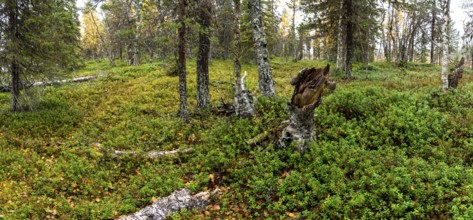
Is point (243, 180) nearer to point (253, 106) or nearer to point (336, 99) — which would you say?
point (253, 106)

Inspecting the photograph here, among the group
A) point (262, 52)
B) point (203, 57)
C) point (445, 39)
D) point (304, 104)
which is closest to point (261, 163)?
point (304, 104)

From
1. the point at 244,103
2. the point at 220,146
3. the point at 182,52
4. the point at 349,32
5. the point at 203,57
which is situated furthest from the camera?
the point at 349,32

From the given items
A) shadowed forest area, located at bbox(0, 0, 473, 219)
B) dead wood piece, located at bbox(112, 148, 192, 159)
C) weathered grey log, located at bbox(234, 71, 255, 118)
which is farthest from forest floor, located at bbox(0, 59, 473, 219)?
weathered grey log, located at bbox(234, 71, 255, 118)

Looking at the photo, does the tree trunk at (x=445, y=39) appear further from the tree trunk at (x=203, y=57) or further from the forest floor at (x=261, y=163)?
the tree trunk at (x=203, y=57)

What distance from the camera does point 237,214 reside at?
6.24m

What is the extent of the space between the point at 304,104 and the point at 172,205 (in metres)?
4.11

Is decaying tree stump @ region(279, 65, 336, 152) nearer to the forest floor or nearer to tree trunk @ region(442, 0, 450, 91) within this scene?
the forest floor

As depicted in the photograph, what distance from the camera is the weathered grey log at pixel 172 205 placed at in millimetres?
6248

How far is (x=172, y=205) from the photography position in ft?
21.5

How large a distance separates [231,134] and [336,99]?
3.84 meters

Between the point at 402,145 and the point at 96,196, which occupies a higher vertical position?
the point at 402,145

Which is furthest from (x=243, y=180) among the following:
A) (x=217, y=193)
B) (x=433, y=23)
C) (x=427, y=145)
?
(x=433, y=23)

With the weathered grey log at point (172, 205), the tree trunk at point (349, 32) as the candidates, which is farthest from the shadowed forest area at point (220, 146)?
the tree trunk at point (349, 32)

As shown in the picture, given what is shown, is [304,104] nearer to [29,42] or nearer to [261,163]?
[261,163]
